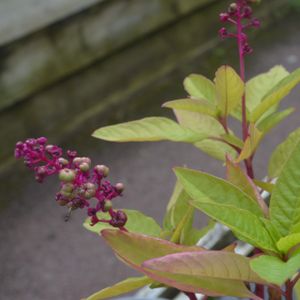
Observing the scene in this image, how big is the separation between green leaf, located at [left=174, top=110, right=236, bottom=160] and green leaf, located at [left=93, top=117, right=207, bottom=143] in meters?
0.04

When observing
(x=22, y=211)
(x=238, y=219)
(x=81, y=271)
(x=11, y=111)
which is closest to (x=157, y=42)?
Answer: (x=11, y=111)

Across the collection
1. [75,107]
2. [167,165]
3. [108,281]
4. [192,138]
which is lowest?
[108,281]

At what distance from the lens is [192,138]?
67cm

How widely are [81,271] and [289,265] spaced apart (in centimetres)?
146

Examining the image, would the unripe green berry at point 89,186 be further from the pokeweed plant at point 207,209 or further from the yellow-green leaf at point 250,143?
the yellow-green leaf at point 250,143

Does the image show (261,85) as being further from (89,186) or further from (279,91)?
(89,186)

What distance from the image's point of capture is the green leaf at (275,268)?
0.47 metres

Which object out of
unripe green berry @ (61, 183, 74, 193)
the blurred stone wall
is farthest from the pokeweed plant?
the blurred stone wall

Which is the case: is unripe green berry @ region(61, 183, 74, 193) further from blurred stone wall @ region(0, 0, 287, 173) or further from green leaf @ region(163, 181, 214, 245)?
blurred stone wall @ region(0, 0, 287, 173)

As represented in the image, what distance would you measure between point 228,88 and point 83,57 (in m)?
1.74

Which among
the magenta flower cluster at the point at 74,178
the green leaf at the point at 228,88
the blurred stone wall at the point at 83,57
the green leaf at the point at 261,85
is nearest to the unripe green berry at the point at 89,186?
the magenta flower cluster at the point at 74,178

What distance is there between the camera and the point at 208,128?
731 millimetres

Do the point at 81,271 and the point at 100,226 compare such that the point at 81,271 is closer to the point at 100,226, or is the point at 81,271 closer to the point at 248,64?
the point at 100,226

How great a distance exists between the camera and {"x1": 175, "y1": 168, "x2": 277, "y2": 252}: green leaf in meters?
0.53
